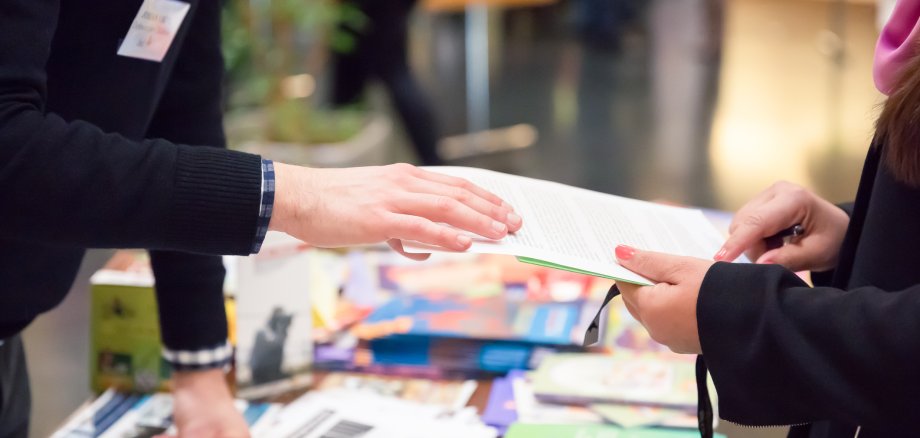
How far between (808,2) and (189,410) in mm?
8471

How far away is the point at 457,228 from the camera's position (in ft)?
3.41

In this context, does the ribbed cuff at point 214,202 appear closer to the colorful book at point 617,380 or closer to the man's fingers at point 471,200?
the man's fingers at point 471,200

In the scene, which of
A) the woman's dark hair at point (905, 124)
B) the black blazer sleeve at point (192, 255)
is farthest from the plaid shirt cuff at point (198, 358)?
the woman's dark hair at point (905, 124)

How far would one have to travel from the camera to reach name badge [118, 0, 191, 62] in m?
1.15

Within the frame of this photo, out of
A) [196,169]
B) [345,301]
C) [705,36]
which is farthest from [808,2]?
[196,169]

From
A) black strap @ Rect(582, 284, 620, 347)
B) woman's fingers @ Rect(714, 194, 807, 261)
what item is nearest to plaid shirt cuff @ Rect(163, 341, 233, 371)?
black strap @ Rect(582, 284, 620, 347)

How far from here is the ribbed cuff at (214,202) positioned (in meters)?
0.97

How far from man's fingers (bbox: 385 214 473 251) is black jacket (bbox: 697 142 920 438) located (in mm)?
238

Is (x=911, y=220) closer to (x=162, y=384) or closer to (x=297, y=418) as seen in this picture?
(x=297, y=418)

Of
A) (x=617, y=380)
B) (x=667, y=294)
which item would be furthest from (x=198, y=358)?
(x=667, y=294)

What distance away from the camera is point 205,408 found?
4.37ft

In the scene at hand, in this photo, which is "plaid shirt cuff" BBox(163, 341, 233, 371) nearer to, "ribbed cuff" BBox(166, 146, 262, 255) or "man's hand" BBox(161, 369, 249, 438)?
"man's hand" BBox(161, 369, 249, 438)

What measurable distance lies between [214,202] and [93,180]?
0.37 ft

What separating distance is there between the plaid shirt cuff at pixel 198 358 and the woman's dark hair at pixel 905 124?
89 cm
